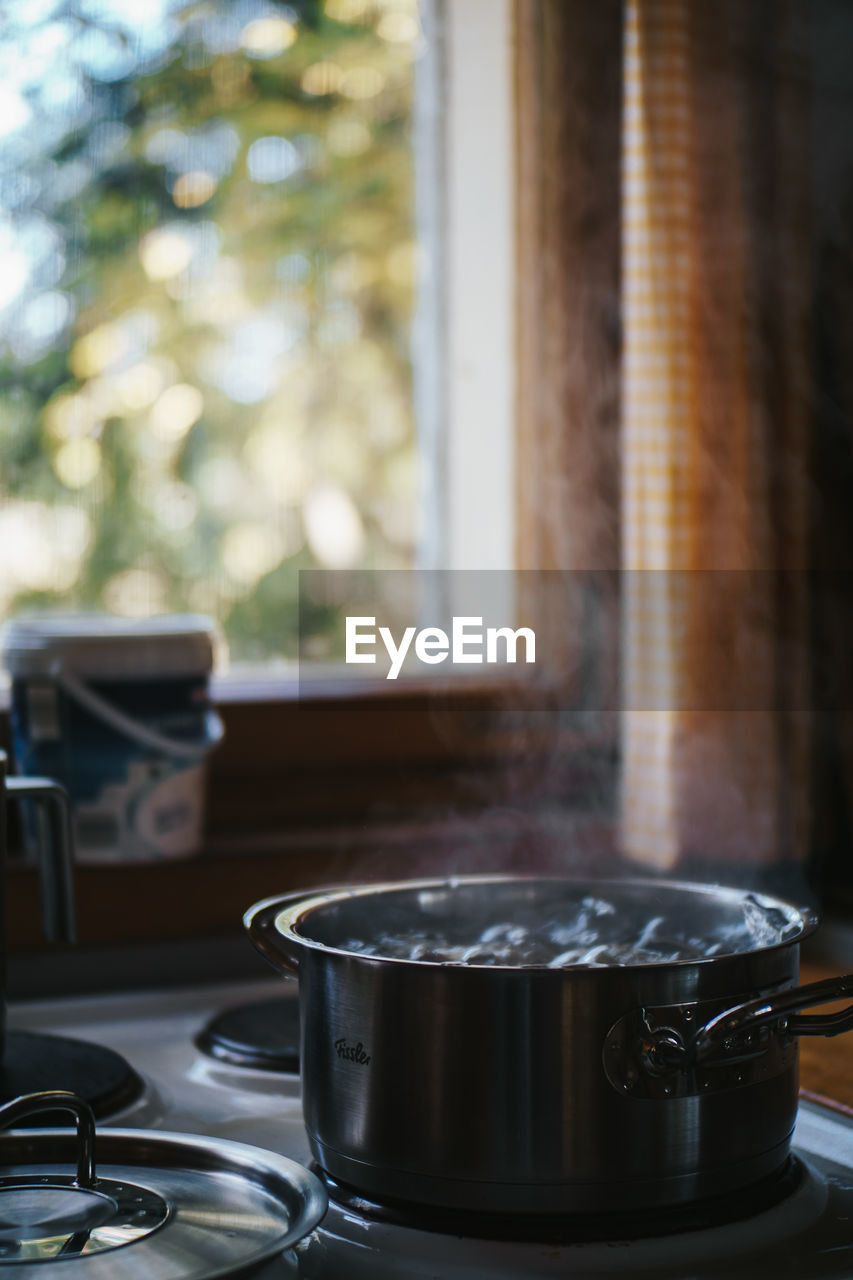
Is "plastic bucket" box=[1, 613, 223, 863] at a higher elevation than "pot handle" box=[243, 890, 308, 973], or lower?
higher

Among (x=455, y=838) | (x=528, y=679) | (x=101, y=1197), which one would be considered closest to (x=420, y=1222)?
(x=101, y=1197)

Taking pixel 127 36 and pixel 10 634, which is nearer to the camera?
pixel 10 634

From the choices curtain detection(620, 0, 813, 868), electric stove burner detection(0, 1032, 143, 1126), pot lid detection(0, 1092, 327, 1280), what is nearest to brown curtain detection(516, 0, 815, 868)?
curtain detection(620, 0, 813, 868)

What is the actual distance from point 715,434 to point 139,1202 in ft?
3.18

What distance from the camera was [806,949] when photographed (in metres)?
1.35

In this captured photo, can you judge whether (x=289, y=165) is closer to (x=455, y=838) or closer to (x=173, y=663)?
(x=173, y=663)

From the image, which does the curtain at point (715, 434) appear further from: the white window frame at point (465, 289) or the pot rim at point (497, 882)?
the pot rim at point (497, 882)

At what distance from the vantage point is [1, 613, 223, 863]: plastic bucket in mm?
1118

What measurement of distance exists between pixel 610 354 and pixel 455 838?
0.56 meters

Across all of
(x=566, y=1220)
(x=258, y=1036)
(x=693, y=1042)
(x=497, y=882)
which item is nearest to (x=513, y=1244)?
(x=566, y=1220)

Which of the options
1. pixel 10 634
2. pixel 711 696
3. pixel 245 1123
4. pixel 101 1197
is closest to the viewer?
pixel 101 1197

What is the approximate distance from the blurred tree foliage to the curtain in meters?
0.32

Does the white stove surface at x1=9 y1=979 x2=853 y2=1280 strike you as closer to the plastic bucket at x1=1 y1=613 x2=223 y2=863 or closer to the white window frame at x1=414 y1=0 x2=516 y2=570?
the plastic bucket at x1=1 y1=613 x2=223 y2=863

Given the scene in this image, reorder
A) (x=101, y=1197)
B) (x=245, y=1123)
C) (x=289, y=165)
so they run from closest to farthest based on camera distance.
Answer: (x=101, y=1197) → (x=245, y=1123) → (x=289, y=165)
